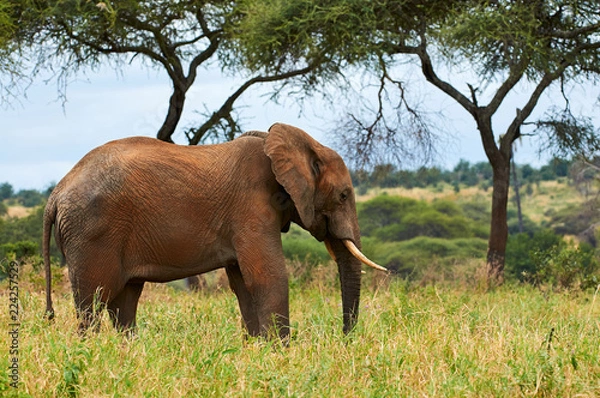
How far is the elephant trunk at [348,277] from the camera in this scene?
27.9 ft

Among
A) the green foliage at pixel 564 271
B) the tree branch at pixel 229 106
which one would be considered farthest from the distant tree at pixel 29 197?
the green foliage at pixel 564 271

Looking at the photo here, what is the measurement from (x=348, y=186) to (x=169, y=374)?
2.80m

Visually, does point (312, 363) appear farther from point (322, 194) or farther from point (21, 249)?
point (21, 249)

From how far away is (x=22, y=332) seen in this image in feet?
25.0

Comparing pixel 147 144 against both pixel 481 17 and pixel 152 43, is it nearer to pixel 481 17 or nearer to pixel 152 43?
pixel 481 17

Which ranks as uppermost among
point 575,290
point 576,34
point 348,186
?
point 576,34

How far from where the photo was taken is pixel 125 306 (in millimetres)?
8578

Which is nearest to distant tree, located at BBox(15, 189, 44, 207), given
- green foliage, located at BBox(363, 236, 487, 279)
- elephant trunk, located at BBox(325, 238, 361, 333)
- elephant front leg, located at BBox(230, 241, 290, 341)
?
green foliage, located at BBox(363, 236, 487, 279)

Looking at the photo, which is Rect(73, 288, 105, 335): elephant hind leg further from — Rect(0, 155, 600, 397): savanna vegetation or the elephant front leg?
the elephant front leg

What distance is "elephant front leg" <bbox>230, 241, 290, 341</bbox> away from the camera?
802 centimetres

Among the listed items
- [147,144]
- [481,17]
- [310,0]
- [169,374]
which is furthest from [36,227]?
[169,374]

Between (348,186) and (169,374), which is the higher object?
(348,186)

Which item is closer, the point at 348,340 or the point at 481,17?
the point at 348,340

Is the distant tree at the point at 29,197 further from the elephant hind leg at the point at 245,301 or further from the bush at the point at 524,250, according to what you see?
the elephant hind leg at the point at 245,301
